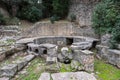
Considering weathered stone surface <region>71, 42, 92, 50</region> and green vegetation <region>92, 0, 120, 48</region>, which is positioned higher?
green vegetation <region>92, 0, 120, 48</region>

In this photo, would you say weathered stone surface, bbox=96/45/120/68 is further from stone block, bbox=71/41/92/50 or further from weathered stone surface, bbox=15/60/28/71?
weathered stone surface, bbox=15/60/28/71

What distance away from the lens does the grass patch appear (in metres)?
5.38

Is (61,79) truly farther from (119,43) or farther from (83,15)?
(83,15)

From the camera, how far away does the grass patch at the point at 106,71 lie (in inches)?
212

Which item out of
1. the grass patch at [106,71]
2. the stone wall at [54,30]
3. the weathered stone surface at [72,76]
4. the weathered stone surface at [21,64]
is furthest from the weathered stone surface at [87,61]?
the stone wall at [54,30]

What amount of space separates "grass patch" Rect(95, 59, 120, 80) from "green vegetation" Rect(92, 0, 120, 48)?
34.7 inches

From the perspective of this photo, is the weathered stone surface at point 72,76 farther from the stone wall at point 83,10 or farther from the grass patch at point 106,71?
the stone wall at point 83,10

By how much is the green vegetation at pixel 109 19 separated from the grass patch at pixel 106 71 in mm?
882

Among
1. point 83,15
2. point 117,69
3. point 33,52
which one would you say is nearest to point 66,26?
point 83,15

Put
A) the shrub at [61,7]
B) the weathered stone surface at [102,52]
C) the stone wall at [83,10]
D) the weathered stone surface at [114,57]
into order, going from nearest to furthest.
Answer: the weathered stone surface at [114,57] < the weathered stone surface at [102,52] < the stone wall at [83,10] < the shrub at [61,7]

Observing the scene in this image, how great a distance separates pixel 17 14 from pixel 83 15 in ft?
17.3

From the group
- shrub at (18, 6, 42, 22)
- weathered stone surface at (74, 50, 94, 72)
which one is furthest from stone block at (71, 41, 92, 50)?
shrub at (18, 6, 42, 22)

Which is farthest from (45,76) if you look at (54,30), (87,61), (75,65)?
(54,30)

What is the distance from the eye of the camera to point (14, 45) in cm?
Answer: 773
